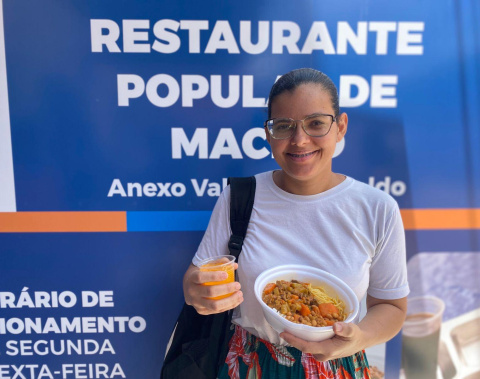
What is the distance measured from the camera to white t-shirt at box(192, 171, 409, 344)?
1104 millimetres

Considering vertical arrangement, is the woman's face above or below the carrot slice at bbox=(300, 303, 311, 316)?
above

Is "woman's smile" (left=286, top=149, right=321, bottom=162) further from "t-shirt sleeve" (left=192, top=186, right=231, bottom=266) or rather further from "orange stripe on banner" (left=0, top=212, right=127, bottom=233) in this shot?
"orange stripe on banner" (left=0, top=212, right=127, bottom=233)

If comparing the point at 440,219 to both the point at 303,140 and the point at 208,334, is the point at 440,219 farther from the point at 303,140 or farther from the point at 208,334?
the point at 208,334

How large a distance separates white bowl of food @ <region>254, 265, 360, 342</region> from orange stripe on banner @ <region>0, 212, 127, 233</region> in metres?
0.90

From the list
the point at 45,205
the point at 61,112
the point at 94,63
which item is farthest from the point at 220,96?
the point at 45,205

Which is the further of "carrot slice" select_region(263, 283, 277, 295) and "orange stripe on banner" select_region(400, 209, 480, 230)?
"orange stripe on banner" select_region(400, 209, 480, 230)

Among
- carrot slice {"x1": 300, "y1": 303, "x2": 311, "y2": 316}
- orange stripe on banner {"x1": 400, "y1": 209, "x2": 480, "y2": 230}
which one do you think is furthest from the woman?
orange stripe on banner {"x1": 400, "y1": 209, "x2": 480, "y2": 230}

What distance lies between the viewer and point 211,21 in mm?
1535

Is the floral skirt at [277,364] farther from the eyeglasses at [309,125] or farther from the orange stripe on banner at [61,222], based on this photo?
the orange stripe on banner at [61,222]

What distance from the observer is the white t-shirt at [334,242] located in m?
1.10

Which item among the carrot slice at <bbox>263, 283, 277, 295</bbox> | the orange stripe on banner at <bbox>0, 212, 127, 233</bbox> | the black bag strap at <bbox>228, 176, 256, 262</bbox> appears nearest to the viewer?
the carrot slice at <bbox>263, 283, 277, 295</bbox>

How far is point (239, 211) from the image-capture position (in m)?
1.19

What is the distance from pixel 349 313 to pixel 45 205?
55.6 inches

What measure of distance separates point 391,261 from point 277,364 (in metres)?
0.49
